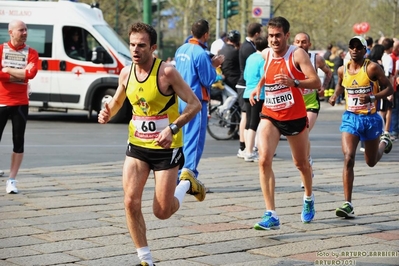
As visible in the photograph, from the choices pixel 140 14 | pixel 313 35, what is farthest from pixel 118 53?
pixel 313 35

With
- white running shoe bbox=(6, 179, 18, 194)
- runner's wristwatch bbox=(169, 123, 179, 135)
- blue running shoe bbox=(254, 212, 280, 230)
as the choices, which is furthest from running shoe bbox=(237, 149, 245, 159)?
runner's wristwatch bbox=(169, 123, 179, 135)

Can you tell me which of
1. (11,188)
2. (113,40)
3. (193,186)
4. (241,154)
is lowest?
(241,154)

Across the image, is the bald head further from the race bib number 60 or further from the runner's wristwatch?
the runner's wristwatch

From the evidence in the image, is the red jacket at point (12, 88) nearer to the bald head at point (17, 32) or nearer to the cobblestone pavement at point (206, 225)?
the bald head at point (17, 32)

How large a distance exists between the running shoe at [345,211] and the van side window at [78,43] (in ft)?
41.4

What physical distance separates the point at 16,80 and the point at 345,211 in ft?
13.8

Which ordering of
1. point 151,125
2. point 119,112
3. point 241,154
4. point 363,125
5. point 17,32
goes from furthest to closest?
1. point 119,112
2. point 241,154
3. point 17,32
4. point 363,125
5. point 151,125

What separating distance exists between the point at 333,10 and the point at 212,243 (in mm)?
55034

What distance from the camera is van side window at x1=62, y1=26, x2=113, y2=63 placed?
2073cm

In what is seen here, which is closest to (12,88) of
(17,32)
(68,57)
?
(17,32)

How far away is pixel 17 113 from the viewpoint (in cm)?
1061

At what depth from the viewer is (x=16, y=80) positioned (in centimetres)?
1066

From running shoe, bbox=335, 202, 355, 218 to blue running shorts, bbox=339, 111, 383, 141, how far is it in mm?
819

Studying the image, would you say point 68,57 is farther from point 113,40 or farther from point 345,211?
point 345,211
